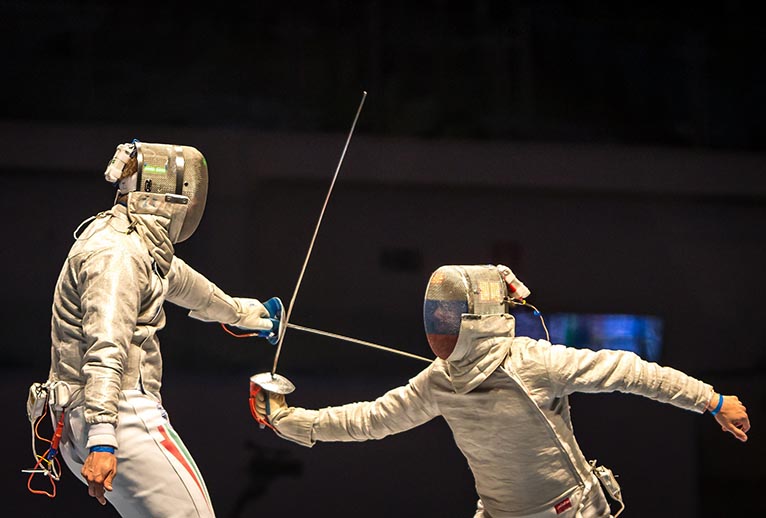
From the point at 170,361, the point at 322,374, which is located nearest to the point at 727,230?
the point at 322,374

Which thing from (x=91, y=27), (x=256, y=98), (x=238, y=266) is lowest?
(x=238, y=266)

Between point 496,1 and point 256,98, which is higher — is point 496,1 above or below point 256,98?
above

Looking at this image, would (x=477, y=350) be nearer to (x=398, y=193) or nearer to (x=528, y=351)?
(x=528, y=351)

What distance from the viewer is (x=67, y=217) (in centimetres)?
390

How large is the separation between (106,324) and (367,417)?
2.59 ft

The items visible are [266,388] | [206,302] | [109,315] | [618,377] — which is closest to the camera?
[109,315]

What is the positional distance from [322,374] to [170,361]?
0.60m

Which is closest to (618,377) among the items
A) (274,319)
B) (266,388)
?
(266,388)

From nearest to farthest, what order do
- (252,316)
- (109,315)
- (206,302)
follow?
1. (109,315)
2. (206,302)
3. (252,316)

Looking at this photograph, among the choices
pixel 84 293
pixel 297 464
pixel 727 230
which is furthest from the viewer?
pixel 727 230

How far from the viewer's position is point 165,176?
2.49 meters

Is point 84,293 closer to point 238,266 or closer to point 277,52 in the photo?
point 238,266

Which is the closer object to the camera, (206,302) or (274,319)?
(206,302)

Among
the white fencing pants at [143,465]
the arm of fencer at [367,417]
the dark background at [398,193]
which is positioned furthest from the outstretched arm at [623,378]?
the dark background at [398,193]
